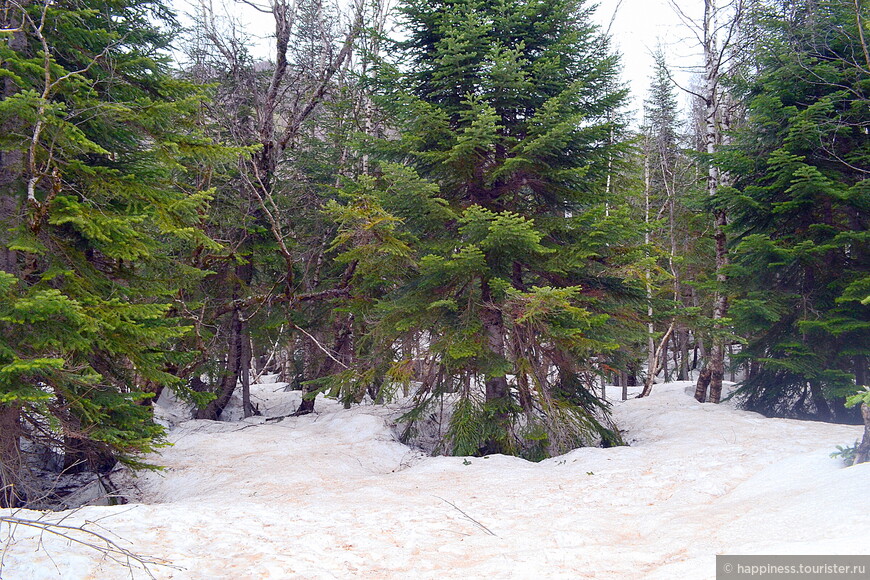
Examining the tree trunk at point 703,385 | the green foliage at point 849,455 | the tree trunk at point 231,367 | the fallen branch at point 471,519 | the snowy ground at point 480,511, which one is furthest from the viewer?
the tree trunk at point 703,385

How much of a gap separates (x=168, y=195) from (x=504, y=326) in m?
6.31

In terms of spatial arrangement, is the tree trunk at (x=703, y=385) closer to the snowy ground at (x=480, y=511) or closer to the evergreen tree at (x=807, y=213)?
the evergreen tree at (x=807, y=213)

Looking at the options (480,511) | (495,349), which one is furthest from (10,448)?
(495,349)

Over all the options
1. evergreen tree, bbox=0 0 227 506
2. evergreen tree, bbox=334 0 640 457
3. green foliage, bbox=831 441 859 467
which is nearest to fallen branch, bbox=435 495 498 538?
evergreen tree, bbox=334 0 640 457

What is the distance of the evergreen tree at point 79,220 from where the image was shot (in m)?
5.99

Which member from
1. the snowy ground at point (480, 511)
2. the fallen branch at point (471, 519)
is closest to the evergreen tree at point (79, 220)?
the snowy ground at point (480, 511)

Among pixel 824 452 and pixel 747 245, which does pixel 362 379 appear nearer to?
pixel 824 452

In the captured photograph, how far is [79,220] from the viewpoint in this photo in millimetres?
6051

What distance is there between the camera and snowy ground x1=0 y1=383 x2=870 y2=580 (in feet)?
13.9

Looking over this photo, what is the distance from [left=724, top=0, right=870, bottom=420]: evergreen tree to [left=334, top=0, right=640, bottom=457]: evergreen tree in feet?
12.7

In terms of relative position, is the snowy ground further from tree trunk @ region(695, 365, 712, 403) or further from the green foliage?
tree trunk @ region(695, 365, 712, 403)

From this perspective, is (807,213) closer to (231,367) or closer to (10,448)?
(231,367)

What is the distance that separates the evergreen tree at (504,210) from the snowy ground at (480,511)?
1.36 m

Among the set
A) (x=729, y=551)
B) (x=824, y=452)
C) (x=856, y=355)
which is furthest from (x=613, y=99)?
(x=729, y=551)
